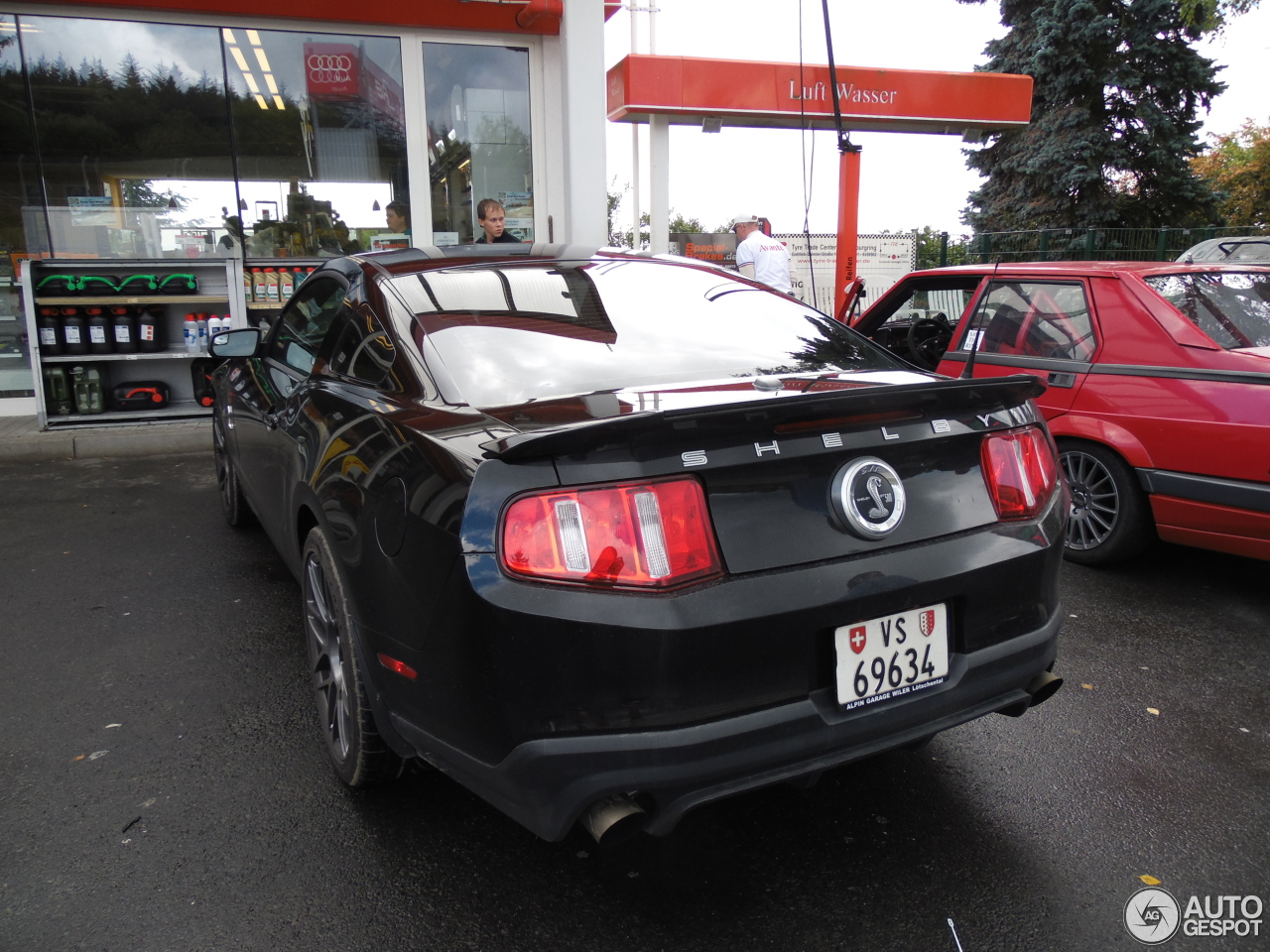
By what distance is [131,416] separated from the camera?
26.8 feet

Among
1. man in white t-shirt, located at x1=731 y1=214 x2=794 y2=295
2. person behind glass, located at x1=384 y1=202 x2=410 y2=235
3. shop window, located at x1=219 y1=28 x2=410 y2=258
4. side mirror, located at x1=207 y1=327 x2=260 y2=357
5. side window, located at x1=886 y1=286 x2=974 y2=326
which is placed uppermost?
shop window, located at x1=219 y1=28 x2=410 y2=258

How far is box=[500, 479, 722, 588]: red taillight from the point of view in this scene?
1.83m

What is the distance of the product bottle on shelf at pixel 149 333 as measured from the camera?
8.10m

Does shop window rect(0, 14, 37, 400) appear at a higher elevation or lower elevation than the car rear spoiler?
higher

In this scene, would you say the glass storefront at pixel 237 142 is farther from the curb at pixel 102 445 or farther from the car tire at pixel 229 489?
the car tire at pixel 229 489

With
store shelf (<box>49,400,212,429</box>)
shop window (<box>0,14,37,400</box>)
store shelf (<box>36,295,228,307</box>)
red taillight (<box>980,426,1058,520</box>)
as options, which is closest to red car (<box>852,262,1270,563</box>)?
red taillight (<box>980,426,1058,520</box>)

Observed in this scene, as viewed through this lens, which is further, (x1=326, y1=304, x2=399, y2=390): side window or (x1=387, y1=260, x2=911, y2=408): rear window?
(x1=326, y1=304, x2=399, y2=390): side window

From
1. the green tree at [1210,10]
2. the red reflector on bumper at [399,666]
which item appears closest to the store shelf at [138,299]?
the red reflector on bumper at [399,666]

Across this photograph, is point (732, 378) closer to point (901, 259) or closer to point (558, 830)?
point (558, 830)

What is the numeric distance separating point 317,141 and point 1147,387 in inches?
334

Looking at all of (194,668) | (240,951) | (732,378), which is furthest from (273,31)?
(240,951)

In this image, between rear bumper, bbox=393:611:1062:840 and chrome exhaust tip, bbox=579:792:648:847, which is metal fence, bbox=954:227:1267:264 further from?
chrome exhaust tip, bbox=579:792:648:847

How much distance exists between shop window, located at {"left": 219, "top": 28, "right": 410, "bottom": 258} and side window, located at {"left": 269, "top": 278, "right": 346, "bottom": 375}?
5.94 meters

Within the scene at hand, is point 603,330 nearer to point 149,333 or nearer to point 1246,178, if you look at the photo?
point 149,333
